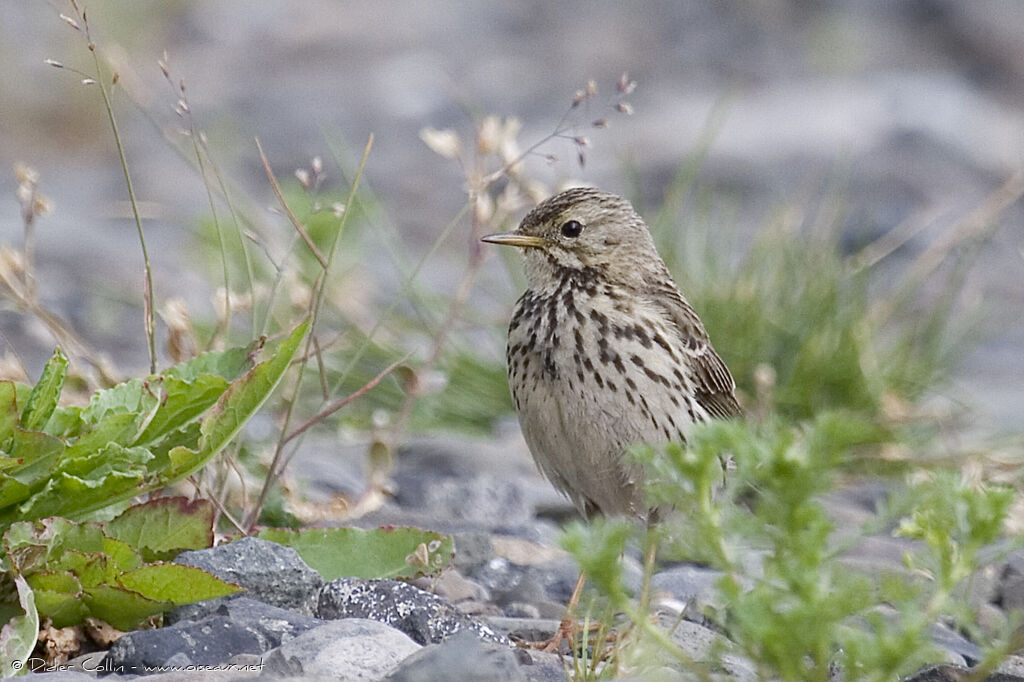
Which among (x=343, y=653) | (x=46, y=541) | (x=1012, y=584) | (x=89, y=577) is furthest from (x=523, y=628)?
(x=1012, y=584)

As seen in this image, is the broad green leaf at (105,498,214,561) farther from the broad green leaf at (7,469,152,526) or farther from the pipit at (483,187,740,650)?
the pipit at (483,187,740,650)

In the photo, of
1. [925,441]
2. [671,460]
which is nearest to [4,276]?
[671,460]

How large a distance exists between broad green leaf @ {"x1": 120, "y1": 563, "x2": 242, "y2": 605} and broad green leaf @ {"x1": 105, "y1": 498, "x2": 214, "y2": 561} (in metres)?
0.20

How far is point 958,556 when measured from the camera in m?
2.47

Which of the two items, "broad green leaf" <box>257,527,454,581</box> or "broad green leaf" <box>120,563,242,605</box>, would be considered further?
"broad green leaf" <box>257,527,454,581</box>

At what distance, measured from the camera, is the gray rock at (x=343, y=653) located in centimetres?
304

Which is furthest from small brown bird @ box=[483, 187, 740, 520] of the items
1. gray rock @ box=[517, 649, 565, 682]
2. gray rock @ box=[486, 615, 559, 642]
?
gray rock @ box=[517, 649, 565, 682]

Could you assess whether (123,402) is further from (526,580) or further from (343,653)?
(526,580)

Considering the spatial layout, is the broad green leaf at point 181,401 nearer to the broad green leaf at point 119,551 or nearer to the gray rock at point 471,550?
the broad green leaf at point 119,551

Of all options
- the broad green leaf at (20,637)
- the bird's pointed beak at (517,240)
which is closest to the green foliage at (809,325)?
the bird's pointed beak at (517,240)

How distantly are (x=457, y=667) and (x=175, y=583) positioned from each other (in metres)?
1.18

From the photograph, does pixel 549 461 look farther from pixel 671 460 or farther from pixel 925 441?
pixel 925 441

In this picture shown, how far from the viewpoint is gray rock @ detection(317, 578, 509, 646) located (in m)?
3.59

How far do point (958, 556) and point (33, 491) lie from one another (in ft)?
6.94
